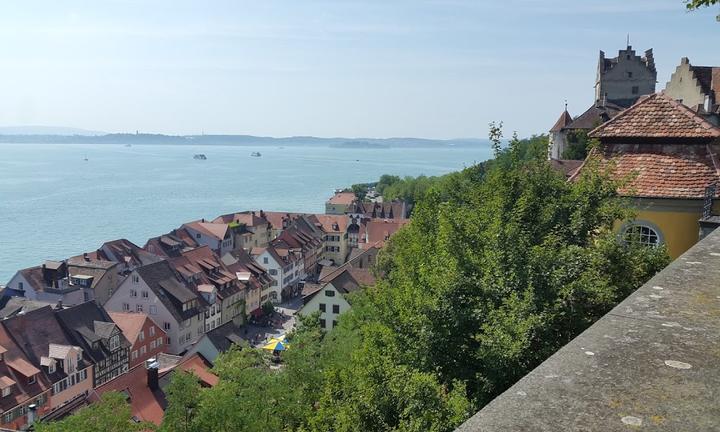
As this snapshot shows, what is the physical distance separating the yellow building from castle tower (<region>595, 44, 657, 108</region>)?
2364 inches

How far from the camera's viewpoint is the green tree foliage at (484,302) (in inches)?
341

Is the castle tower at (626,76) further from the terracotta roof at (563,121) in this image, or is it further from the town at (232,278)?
the terracotta roof at (563,121)

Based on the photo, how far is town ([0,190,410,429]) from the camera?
111 ft

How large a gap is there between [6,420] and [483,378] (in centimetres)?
3178

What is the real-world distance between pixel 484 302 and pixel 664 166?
859 centimetres

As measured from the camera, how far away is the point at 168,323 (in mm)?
48375

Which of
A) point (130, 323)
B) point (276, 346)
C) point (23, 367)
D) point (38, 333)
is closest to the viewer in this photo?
point (23, 367)

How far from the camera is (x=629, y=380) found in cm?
319

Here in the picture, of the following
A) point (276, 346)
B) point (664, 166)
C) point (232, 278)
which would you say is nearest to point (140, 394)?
point (276, 346)

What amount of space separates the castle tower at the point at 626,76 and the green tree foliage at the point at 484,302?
2516 inches

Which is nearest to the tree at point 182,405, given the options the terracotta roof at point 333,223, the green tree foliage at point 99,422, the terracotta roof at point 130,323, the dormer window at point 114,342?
the green tree foliage at point 99,422

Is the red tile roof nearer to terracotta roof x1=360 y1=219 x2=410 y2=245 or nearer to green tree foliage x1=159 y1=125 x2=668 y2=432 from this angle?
green tree foliage x1=159 y1=125 x2=668 y2=432

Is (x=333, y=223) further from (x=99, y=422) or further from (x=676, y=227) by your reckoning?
(x=676, y=227)

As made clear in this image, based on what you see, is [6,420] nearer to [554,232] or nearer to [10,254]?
[554,232]
